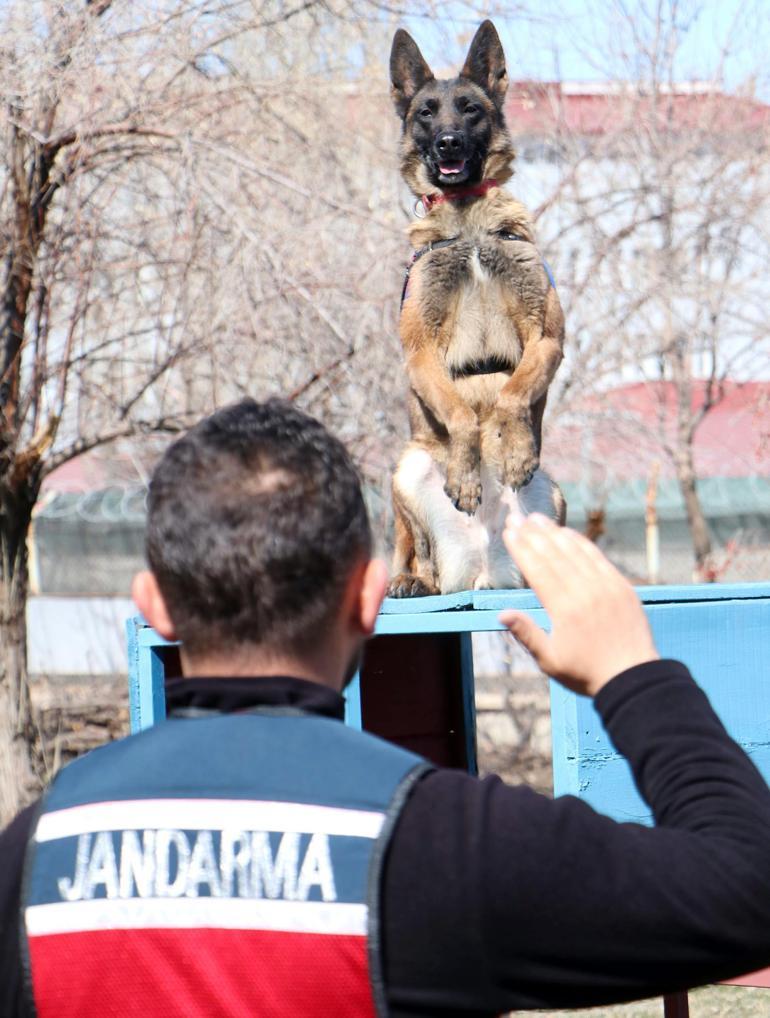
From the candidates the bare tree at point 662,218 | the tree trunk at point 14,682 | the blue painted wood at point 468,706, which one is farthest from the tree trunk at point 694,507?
the blue painted wood at point 468,706

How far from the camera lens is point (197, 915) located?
3.86 ft

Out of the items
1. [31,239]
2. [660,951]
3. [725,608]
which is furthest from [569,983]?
[31,239]

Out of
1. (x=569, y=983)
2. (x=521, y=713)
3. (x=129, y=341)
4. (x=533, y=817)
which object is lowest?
(x=521, y=713)

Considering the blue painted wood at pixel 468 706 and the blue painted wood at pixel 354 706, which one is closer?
the blue painted wood at pixel 354 706

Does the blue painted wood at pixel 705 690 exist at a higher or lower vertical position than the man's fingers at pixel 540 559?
lower

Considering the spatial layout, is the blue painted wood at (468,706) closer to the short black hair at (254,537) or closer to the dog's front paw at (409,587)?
the dog's front paw at (409,587)

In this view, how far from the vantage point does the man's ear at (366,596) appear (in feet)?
4.39

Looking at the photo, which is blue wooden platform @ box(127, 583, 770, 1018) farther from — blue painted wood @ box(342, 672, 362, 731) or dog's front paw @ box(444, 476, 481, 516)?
dog's front paw @ box(444, 476, 481, 516)

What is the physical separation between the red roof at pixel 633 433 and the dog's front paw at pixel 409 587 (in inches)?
168

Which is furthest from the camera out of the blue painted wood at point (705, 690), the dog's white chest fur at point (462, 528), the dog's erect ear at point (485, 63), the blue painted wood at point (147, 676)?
the dog's erect ear at point (485, 63)

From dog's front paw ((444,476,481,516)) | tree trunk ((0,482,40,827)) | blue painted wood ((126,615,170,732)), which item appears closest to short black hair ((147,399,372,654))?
blue painted wood ((126,615,170,732))

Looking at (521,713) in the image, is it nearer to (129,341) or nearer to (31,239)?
(129,341)

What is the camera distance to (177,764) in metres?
1.23

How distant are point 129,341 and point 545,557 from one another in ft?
21.8
